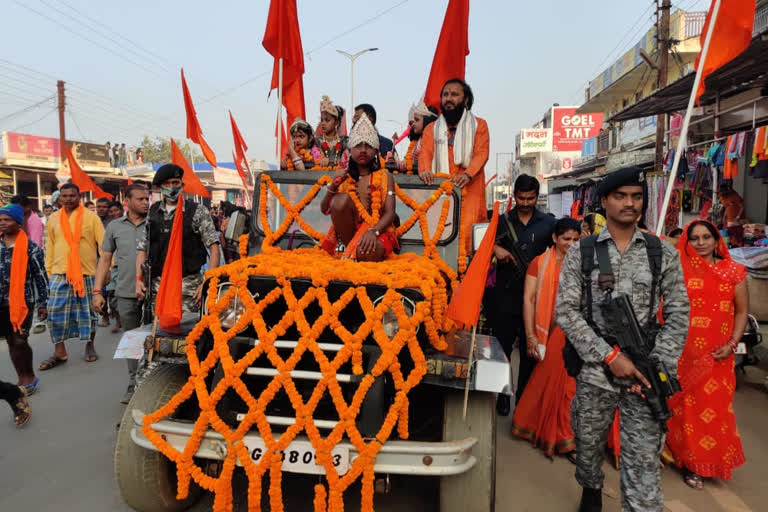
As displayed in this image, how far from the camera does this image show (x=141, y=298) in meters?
3.85

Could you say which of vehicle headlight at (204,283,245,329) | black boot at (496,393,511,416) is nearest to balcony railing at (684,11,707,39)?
black boot at (496,393,511,416)

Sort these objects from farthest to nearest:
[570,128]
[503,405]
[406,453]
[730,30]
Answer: [570,128]
[503,405]
[730,30]
[406,453]

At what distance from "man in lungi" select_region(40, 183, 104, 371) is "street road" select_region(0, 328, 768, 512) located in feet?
4.24

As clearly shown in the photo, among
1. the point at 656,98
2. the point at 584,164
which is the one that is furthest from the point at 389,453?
the point at 584,164

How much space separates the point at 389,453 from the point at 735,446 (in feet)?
8.26

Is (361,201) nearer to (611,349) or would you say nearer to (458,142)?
(458,142)

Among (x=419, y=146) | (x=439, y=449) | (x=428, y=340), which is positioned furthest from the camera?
(x=419, y=146)

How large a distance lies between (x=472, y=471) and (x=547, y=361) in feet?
5.06

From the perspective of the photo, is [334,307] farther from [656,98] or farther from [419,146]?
[656,98]

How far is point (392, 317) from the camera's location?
8.24 feet

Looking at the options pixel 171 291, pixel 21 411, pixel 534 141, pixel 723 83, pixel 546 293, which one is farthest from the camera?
pixel 534 141

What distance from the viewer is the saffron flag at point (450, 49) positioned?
5.20 m

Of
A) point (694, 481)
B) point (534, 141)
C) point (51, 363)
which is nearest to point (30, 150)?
point (51, 363)

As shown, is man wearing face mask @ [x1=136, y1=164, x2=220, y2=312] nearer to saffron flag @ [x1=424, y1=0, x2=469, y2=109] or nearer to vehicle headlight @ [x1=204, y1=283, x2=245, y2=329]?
vehicle headlight @ [x1=204, y1=283, x2=245, y2=329]
